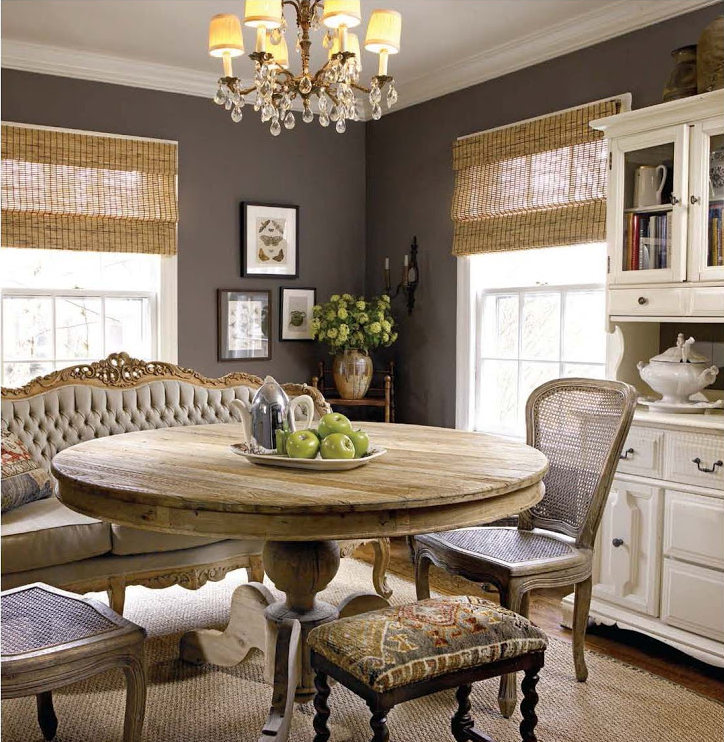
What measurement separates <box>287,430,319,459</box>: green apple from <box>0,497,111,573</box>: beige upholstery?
42.3 inches

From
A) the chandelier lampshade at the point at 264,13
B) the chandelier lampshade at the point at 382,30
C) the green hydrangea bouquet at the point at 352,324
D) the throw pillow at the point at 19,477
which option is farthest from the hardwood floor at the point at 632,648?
the chandelier lampshade at the point at 264,13

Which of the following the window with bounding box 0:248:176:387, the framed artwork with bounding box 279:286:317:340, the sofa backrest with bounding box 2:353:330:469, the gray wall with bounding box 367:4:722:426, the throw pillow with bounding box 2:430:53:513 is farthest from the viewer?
the framed artwork with bounding box 279:286:317:340

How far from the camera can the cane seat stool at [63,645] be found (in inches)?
69.5

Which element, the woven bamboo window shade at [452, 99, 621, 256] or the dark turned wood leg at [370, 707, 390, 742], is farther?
the woven bamboo window shade at [452, 99, 621, 256]

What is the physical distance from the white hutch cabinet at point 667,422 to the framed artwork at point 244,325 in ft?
7.46

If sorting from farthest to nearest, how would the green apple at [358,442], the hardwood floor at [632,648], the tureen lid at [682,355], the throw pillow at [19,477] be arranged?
the tureen lid at [682,355] → the throw pillow at [19,477] → the hardwood floor at [632,648] → the green apple at [358,442]

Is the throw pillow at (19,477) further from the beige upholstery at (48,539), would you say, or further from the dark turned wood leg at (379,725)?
the dark turned wood leg at (379,725)

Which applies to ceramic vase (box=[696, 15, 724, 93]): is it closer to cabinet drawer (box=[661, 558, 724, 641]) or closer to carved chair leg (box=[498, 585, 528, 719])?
cabinet drawer (box=[661, 558, 724, 641])

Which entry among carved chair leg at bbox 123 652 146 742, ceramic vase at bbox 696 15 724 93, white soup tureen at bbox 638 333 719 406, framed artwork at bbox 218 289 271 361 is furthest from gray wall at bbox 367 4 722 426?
carved chair leg at bbox 123 652 146 742

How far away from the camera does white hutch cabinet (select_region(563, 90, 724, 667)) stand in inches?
114

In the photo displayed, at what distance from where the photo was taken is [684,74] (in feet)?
10.3

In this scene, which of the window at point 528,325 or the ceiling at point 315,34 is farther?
the window at point 528,325

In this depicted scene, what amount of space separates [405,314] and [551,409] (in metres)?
2.22

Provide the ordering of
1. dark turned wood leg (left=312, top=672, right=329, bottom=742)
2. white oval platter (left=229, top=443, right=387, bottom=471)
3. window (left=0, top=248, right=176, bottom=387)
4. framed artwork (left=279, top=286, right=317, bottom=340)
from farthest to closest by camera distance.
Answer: framed artwork (left=279, top=286, right=317, bottom=340), window (left=0, top=248, right=176, bottom=387), white oval platter (left=229, top=443, right=387, bottom=471), dark turned wood leg (left=312, top=672, right=329, bottom=742)
